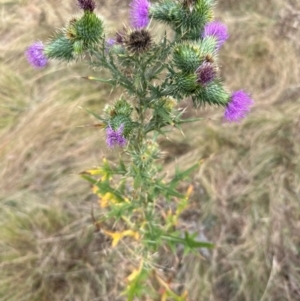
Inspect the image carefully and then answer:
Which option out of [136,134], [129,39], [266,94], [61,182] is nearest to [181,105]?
[266,94]

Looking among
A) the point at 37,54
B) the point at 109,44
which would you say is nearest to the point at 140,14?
the point at 109,44

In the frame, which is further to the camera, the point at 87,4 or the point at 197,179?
the point at 197,179

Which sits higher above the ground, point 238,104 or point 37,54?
point 37,54

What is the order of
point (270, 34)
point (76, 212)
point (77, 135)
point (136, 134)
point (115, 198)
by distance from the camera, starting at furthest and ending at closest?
point (270, 34) → point (77, 135) → point (76, 212) → point (115, 198) → point (136, 134)

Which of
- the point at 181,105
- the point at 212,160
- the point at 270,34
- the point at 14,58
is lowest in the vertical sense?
the point at 212,160

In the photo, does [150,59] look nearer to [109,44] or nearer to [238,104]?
[109,44]

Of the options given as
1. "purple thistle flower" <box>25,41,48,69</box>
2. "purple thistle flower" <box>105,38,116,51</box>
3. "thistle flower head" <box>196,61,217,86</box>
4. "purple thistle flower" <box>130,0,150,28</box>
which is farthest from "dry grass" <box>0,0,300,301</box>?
"thistle flower head" <box>196,61,217,86</box>

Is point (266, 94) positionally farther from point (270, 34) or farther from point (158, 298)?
point (158, 298)
